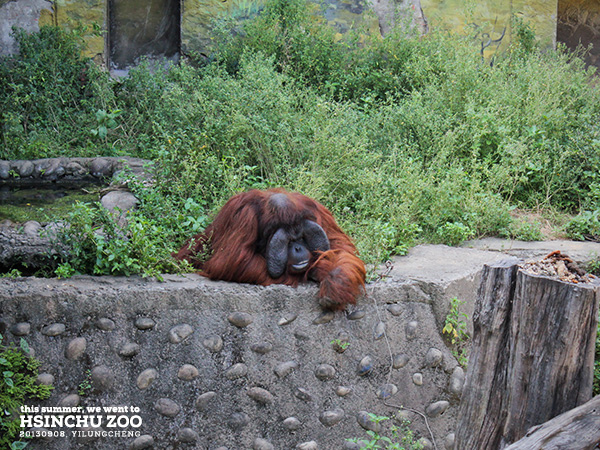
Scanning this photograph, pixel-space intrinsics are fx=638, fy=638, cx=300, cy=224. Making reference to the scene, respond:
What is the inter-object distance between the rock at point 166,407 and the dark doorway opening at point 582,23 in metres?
8.82

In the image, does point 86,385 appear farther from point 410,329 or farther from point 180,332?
point 410,329

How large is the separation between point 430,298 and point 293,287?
74 cm

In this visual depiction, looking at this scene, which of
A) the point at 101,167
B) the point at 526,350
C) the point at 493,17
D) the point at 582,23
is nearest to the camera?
the point at 526,350

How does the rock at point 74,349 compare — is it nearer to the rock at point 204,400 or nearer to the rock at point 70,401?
the rock at point 70,401

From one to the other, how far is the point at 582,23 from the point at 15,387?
960cm

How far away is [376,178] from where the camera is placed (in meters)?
4.47

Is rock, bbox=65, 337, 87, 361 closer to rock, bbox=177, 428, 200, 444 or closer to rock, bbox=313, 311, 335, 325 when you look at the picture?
rock, bbox=177, 428, 200, 444

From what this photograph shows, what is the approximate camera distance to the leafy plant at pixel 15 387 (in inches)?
107

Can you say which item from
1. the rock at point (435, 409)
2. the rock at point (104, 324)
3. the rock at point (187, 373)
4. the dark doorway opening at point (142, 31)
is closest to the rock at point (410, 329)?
the rock at point (435, 409)

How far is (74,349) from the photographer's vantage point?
2.83 meters

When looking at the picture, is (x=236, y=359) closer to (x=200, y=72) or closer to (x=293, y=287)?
(x=293, y=287)

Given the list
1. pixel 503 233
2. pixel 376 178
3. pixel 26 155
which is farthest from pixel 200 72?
pixel 503 233

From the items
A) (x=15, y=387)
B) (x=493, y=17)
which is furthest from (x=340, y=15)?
(x=15, y=387)

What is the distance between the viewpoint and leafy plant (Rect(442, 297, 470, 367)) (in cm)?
333
